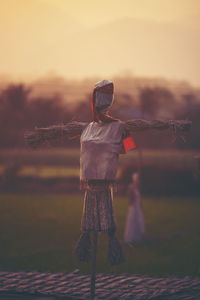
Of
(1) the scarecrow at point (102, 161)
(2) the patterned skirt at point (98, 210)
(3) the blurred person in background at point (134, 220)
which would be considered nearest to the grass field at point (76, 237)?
(3) the blurred person in background at point (134, 220)

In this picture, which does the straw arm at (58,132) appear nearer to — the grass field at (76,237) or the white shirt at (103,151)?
the white shirt at (103,151)

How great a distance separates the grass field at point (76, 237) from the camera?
8836 millimetres

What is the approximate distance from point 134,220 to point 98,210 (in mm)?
5909

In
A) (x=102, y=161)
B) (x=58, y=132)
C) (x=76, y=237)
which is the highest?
(x=58, y=132)

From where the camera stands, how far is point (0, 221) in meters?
14.4

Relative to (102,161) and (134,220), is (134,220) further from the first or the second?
(102,161)

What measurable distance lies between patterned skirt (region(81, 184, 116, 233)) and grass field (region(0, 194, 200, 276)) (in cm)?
316

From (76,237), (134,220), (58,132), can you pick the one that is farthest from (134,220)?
(58,132)

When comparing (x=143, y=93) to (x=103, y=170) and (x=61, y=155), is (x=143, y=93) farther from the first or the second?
(x=103, y=170)

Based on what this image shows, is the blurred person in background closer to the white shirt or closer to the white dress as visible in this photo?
the white dress

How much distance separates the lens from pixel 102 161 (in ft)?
17.5

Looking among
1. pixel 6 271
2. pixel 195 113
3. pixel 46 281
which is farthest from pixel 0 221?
pixel 195 113

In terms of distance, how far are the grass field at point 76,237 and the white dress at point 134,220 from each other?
1.04 ft

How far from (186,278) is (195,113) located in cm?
1433
